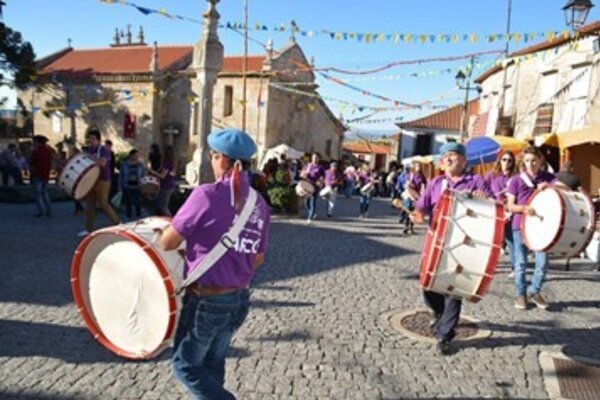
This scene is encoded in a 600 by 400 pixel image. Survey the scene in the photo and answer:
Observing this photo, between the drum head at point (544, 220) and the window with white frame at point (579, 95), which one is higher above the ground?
the window with white frame at point (579, 95)

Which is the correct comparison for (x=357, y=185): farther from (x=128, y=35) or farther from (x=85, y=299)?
(x=128, y=35)

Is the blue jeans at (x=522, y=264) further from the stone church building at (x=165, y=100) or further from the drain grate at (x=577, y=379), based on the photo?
the stone church building at (x=165, y=100)

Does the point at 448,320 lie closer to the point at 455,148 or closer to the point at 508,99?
the point at 455,148

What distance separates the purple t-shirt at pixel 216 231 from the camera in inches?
112

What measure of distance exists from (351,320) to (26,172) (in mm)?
17928

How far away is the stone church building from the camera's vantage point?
35.4 meters

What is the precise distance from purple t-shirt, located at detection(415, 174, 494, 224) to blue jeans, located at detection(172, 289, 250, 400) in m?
2.40

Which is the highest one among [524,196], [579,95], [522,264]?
[579,95]

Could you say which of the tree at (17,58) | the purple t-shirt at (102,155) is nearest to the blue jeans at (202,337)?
the purple t-shirt at (102,155)

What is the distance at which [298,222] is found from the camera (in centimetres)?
1334

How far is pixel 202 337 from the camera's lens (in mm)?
2965

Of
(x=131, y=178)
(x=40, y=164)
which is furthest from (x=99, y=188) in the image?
(x=40, y=164)

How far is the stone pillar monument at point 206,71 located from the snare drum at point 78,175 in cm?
342

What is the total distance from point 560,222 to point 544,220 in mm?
248
